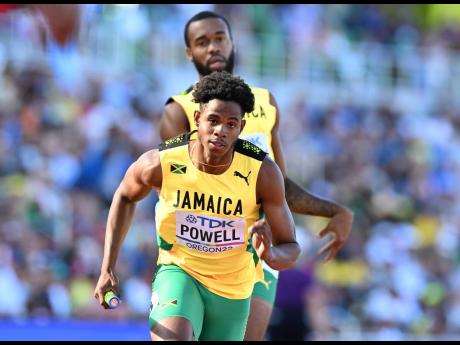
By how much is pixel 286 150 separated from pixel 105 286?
9.74 metres

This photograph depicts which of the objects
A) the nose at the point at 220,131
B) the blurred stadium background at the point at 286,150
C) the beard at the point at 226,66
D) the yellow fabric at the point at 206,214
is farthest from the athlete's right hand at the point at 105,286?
the blurred stadium background at the point at 286,150

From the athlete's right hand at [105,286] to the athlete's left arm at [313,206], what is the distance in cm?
168

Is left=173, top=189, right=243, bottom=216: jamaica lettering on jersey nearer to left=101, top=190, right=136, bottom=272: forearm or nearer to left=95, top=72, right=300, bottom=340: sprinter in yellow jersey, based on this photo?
left=95, top=72, right=300, bottom=340: sprinter in yellow jersey

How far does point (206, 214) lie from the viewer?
5.75 meters

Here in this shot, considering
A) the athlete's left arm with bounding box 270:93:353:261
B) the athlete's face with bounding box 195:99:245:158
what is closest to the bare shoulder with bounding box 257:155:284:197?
the athlete's face with bounding box 195:99:245:158

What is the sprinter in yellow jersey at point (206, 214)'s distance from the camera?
18.4ft

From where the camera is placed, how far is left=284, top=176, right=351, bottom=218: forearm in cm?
689

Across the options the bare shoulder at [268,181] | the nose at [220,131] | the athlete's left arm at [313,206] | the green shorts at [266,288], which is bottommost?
the green shorts at [266,288]

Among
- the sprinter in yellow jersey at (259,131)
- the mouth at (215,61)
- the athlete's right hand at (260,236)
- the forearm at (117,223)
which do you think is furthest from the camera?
the mouth at (215,61)

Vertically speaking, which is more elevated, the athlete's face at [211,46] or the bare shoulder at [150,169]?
the athlete's face at [211,46]

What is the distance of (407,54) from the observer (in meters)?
17.9

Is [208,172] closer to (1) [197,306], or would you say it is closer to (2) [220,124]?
(2) [220,124]

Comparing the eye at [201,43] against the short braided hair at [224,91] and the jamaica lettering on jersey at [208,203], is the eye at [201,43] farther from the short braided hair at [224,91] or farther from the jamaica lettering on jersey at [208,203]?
the jamaica lettering on jersey at [208,203]

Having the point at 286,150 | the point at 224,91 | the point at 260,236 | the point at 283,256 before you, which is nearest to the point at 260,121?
the point at 224,91
